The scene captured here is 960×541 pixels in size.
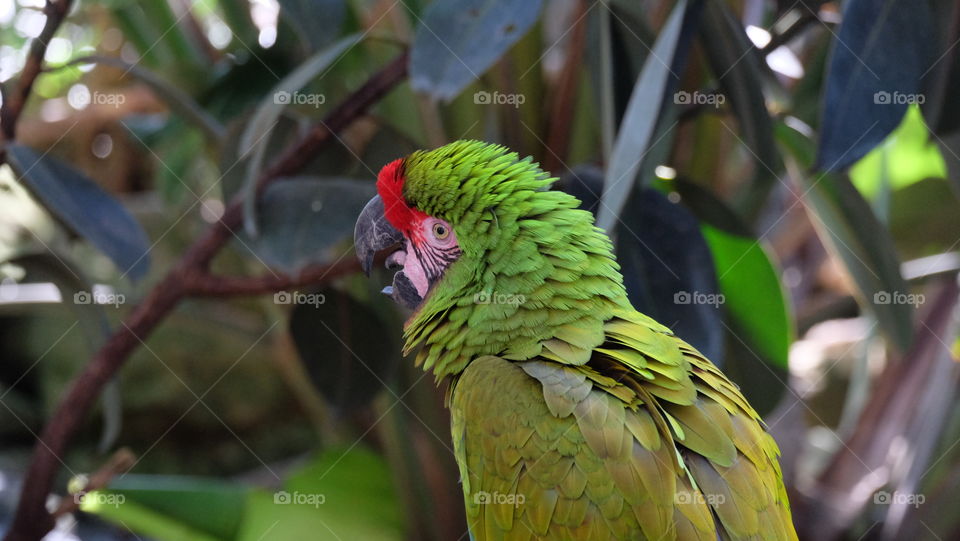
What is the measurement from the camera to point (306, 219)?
133 centimetres

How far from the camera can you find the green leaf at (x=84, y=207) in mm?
1262

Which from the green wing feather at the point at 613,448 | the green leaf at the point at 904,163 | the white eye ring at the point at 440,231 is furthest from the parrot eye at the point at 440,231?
the green leaf at the point at 904,163

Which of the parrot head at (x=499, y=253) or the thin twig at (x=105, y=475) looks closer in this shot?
the parrot head at (x=499, y=253)

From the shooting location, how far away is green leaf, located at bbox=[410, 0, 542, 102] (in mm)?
1128

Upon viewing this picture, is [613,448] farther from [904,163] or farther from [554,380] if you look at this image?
[904,163]

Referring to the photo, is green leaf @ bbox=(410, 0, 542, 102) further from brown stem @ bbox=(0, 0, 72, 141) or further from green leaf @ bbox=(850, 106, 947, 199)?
green leaf @ bbox=(850, 106, 947, 199)

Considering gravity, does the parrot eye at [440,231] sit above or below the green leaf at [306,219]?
below

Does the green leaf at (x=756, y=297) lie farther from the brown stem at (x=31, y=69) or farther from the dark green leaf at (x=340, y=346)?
the brown stem at (x=31, y=69)

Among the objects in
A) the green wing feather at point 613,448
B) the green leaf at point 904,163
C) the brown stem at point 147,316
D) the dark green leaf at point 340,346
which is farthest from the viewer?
the green leaf at point 904,163

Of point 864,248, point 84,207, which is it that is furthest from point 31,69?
point 864,248

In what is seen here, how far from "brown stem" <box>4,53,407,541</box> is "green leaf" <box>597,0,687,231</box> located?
47 centimetres

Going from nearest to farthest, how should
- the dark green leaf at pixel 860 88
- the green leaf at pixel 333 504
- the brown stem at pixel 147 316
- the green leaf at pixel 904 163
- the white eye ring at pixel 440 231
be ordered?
the white eye ring at pixel 440 231, the dark green leaf at pixel 860 88, the brown stem at pixel 147 316, the green leaf at pixel 333 504, the green leaf at pixel 904 163

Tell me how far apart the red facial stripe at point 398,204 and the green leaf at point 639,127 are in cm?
24

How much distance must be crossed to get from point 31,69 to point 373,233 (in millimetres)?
678
